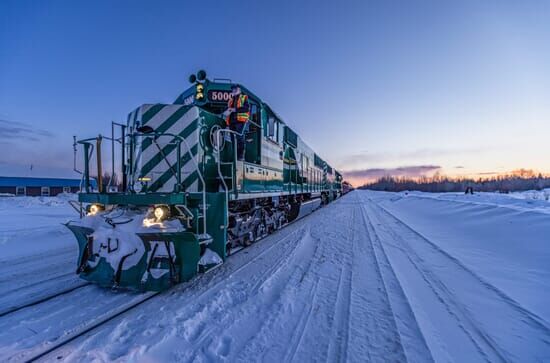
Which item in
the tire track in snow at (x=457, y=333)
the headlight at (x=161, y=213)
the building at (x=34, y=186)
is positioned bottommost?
the tire track in snow at (x=457, y=333)

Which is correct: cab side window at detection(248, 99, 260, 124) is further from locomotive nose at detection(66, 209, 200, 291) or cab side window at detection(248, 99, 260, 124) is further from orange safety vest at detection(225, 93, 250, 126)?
locomotive nose at detection(66, 209, 200, 291)

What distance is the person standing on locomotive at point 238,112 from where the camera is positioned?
515 centimetres

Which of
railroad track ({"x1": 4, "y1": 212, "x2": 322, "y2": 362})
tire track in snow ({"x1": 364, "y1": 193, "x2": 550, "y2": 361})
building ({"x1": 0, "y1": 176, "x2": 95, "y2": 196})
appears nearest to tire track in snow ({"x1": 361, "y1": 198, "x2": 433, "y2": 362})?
tire track in snow ({"x1": 364, "y1": 193, "x2": 550, "y2": 361})

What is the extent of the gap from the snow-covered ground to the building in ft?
123

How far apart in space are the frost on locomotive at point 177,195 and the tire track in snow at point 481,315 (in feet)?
10.3

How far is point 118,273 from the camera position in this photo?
3.46 meters

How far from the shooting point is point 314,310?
3.07 meters

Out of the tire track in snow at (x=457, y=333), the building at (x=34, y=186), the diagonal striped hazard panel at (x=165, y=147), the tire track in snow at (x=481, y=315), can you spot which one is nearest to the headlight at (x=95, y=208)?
the diagonal striped hazard panel at (x=165, y=147)

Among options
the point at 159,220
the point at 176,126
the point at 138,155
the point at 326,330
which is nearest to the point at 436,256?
the point at 326,330

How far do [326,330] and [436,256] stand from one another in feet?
13.1

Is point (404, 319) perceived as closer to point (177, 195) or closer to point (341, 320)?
point (341, 320)

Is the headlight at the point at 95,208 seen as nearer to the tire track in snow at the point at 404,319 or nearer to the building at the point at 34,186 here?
the tire track in snow at the point at 404,319

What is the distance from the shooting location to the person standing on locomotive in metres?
5.15

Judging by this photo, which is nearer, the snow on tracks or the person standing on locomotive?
the snow on tracks
